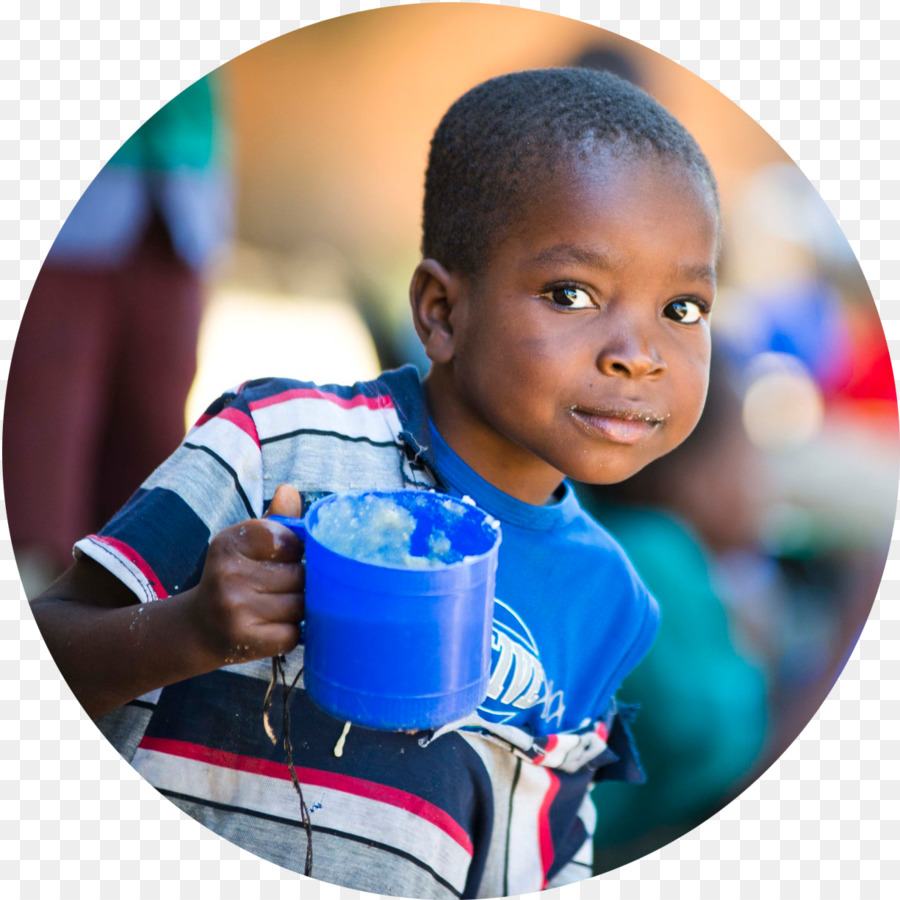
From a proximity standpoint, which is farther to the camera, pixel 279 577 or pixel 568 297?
pixel 568 297

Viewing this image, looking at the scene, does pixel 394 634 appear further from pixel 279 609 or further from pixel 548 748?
pixel 548 748

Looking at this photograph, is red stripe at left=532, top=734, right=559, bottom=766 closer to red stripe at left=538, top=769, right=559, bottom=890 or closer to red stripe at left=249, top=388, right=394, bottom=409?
red stripe at left=538, top=769, right=559, bottom=890

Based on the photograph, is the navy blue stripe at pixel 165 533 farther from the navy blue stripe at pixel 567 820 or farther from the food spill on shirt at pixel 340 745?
the navy blue stripe at pixel 567 820

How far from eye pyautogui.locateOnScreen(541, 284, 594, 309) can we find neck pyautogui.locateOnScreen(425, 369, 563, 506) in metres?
0.15

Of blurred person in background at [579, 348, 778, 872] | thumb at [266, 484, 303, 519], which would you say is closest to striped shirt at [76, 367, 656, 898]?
thumb at [266, 484, 303, 519]

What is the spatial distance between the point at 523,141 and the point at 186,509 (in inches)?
19.2

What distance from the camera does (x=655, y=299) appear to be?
36.2 inches

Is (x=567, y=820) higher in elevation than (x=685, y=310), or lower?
lower

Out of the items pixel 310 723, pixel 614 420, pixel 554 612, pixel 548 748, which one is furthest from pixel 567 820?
pixel 614 420

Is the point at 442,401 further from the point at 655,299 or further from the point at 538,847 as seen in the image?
the point at 538,847

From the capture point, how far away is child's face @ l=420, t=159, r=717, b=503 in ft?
2.94

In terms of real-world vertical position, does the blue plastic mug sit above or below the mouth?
below

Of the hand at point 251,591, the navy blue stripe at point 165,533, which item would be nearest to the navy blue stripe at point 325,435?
the navy blue stripe at point 165,533

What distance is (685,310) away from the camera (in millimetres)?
982
